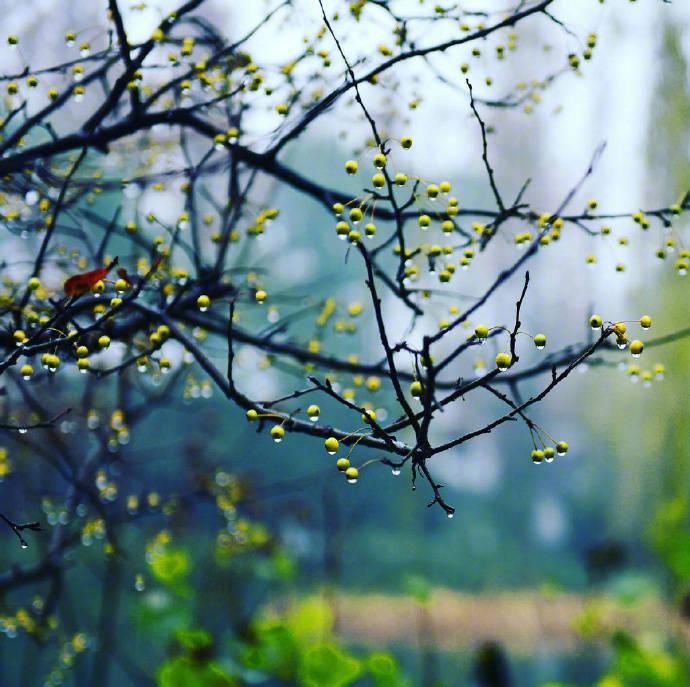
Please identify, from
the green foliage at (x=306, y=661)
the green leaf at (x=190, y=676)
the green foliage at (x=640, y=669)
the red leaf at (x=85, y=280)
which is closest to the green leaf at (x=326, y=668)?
the green foliage at (x=306, y=661)

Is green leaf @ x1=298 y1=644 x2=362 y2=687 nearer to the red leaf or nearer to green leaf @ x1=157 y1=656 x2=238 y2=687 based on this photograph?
green leaf @ x1=157 y1=656 x2=238 y2=687

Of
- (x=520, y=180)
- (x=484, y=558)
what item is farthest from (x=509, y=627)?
(x=520, y=180)

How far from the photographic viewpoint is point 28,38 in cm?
347

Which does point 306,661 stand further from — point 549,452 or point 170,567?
point 549,452

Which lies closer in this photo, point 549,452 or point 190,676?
point 549,452

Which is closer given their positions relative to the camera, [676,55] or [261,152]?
[261,152]

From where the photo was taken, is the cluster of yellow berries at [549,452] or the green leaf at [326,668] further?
the green leaf at [326,668]

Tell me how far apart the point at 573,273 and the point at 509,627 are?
6.43 m

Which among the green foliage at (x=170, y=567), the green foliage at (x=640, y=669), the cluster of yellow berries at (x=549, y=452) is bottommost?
the green foliage at (x=640, y=669)

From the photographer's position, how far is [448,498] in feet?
50.3

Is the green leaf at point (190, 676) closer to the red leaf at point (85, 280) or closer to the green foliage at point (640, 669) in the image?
the green foliage at point (640, 669)

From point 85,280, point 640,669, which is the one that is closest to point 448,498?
point 640,669

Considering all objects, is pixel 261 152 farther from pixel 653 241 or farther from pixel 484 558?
pixel 484 558

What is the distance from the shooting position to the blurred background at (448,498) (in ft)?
12.8
